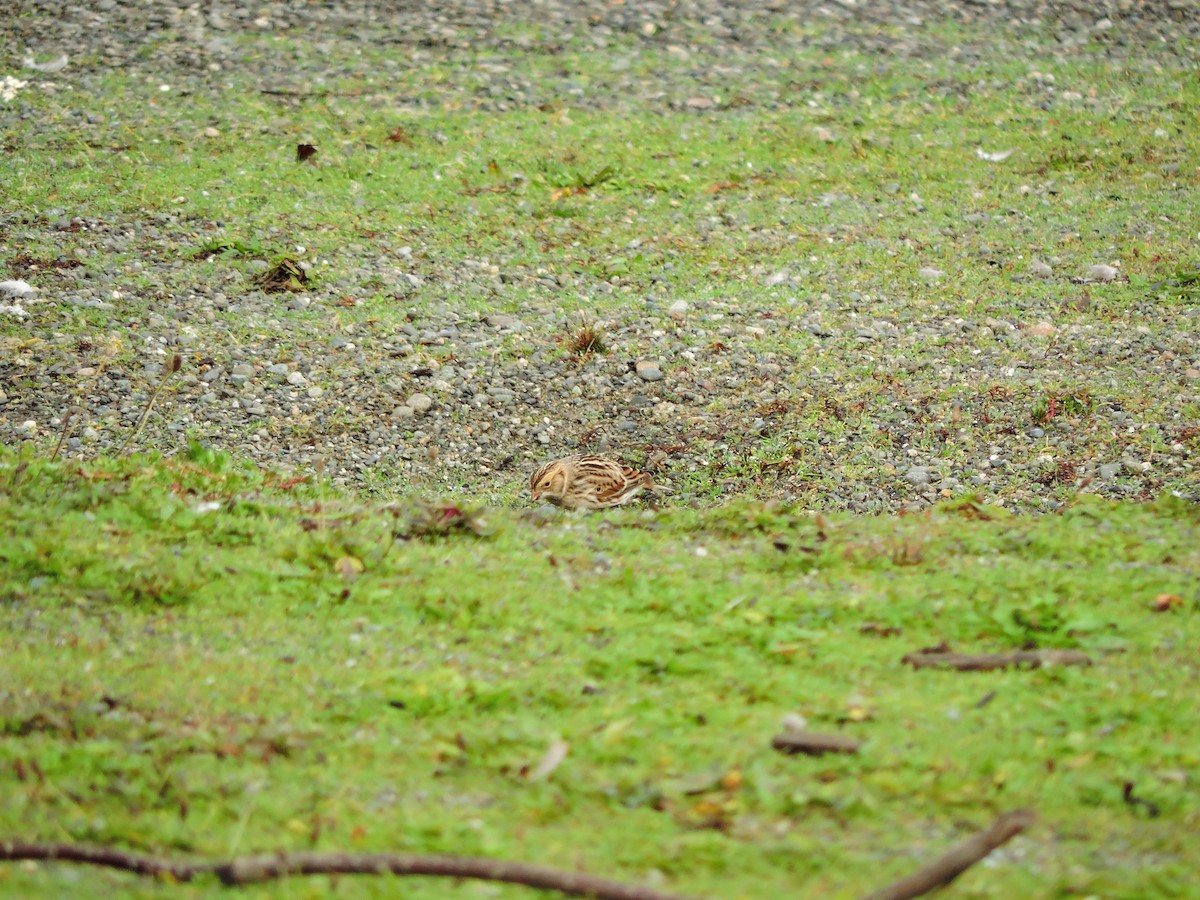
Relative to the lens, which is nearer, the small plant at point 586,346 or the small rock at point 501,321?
the small plant at point 586,346

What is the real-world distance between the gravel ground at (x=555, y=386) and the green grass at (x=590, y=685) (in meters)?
1.23

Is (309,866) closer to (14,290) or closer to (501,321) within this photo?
(501,321)

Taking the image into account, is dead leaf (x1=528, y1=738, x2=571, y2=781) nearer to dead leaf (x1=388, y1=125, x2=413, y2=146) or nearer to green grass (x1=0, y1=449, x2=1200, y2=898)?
green grass (x1=0, y1=449, x2=1200, y2=898)

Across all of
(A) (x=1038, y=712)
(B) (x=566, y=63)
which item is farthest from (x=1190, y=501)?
(B) (x=566, y=63)

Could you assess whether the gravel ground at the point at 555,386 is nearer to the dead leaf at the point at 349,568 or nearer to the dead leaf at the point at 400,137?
the dead leaf at the point at 349,568

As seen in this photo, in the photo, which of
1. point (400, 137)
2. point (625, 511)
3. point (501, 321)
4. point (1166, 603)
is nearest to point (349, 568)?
point (625, 511)

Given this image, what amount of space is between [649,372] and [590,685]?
428cm

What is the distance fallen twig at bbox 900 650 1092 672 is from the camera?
4.41 m

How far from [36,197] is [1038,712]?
908 cm

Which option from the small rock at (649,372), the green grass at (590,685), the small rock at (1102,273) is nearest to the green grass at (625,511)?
the green grass at (590,685)

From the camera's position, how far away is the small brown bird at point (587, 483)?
6.82 meters

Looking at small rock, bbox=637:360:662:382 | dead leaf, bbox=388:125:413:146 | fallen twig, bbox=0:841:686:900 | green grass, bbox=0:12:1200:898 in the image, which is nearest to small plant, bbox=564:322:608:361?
green grass, bbox=0:12:1200:898

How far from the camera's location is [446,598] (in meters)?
4.96

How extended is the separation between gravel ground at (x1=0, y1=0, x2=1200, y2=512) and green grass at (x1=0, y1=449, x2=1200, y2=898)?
1.23m
